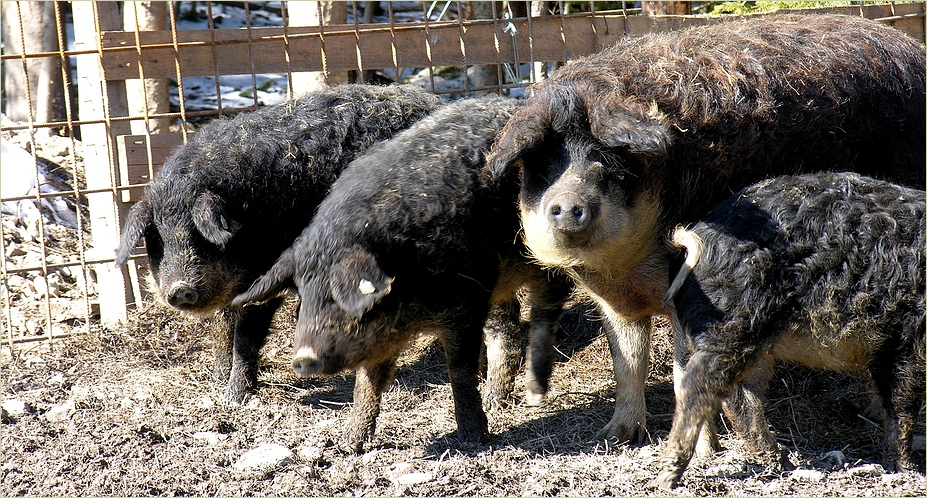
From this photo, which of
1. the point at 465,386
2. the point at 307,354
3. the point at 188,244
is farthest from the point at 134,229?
the point at 465,386

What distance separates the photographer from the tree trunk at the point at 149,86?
22.9 ft

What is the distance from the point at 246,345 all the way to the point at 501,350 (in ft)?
5.06

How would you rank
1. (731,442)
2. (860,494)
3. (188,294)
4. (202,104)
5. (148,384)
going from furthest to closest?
(202,104) < (148,384) < (188,294) < (731,442) < (860,494)

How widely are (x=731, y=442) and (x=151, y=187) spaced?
3.45 m

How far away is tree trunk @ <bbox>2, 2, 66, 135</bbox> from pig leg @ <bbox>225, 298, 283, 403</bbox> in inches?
157

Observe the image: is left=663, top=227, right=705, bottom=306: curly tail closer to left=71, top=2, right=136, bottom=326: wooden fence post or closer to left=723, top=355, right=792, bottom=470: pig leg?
left=723, top=355, right=792, bottom=470: pig leg

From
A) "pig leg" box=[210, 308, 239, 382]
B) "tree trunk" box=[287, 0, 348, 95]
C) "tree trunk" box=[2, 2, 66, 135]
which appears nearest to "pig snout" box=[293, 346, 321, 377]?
"pig leg" box=[210, 308, 239, 382]

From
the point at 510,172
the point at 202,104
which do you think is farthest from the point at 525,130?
the point at 202,104

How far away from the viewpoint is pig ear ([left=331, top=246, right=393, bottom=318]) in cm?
432

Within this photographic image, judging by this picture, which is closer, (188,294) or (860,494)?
(860,494)

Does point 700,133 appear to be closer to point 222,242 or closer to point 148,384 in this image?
point 222,242

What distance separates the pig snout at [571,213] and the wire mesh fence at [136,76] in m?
2.69

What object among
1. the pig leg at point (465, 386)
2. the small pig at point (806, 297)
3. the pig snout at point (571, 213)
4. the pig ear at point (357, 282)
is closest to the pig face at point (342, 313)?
the pig ear at point (357, 282)

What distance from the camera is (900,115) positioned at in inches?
194
